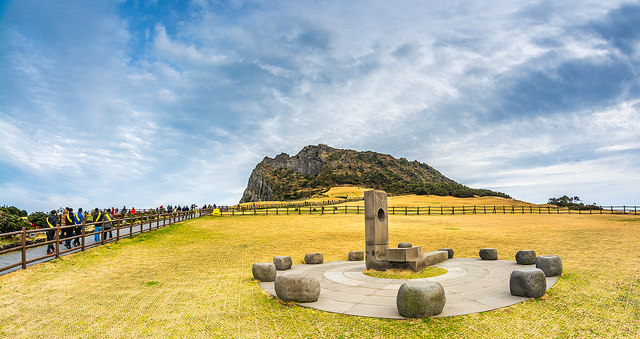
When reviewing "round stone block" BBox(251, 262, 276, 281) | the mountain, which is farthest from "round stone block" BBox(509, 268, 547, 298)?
the mountain

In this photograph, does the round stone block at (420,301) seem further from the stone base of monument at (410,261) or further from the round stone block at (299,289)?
the stone base of monument at (410,261)

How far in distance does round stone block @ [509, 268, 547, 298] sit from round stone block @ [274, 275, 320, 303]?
416 cm

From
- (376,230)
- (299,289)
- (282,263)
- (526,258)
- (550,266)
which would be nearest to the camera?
(299,289)

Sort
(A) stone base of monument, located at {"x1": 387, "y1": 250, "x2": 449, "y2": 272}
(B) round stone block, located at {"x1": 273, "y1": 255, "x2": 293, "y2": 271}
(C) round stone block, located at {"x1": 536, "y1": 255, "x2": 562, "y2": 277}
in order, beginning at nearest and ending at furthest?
1. (C) round stone block, located at {"x1": 536, "y1": 255, "x2": 562, "y2": 277}
2. (A) stone base of monument, located at {"x1": 387, "y1": 250, "x2": 449, "y2": 272}
3. (B) round stone block, located at {"x1": 273, "y1": 255, "x2": 293, "y2": 271}

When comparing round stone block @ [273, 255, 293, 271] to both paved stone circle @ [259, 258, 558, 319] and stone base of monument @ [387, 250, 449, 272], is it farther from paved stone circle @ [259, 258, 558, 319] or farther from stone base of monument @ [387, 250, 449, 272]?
stone base of monument @ [387, 250, 449, 272]

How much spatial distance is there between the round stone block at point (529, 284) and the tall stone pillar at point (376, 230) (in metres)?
4.42

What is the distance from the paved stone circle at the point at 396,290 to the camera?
6832 millimetres

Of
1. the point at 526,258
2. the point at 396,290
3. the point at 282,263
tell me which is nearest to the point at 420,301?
the point at 396,290

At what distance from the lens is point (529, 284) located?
714 centimetres

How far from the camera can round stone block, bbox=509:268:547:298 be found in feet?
23.5

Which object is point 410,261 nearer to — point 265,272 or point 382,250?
point 382,250

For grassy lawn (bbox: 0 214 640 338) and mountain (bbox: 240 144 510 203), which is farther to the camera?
mountain (bbox: 240 144 510 203)

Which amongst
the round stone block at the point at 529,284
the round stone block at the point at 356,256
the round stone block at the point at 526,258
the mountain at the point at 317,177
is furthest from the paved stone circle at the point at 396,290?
the mountain at the point at 317,177

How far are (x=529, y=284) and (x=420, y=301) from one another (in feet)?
8.57
